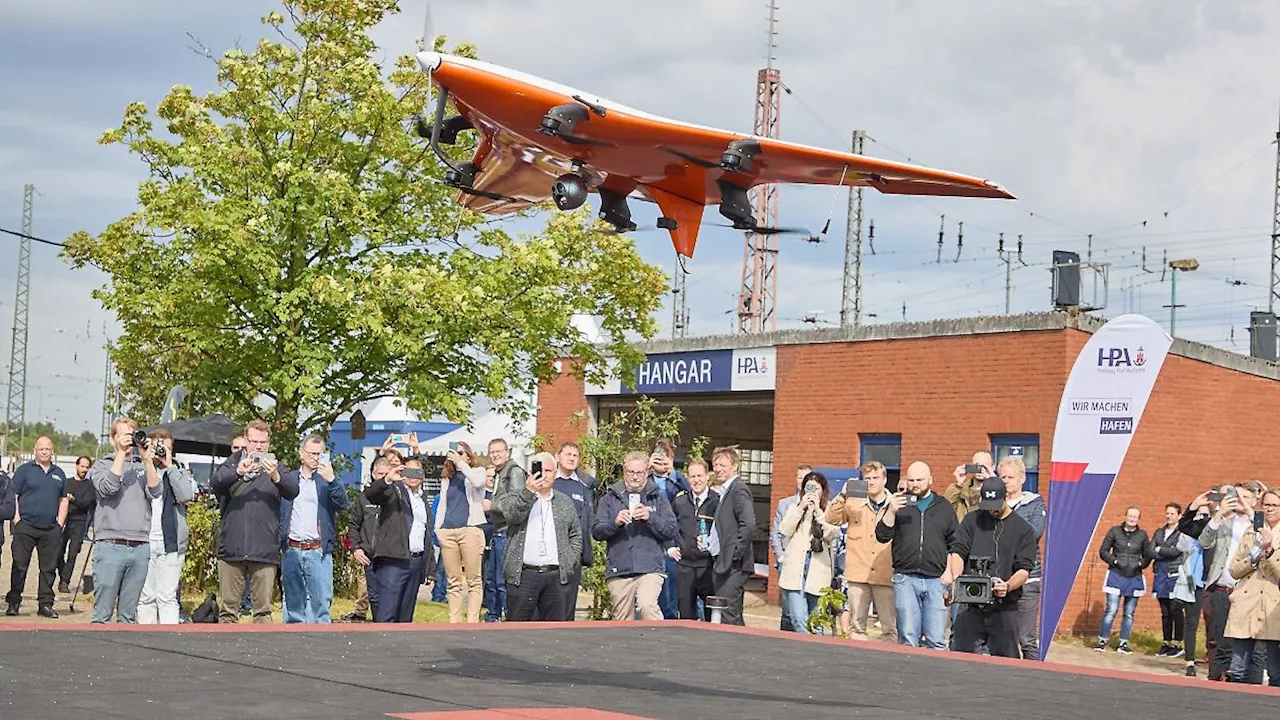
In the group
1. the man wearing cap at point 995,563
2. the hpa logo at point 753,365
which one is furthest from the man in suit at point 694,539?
the hpa logo at point 753,365

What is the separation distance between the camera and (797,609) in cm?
1405

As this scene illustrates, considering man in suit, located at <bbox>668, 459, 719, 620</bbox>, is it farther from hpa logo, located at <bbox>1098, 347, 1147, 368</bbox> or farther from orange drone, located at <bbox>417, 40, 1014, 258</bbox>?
orange drone, located at <bbox>417, 40, 1014, 258</bbox>

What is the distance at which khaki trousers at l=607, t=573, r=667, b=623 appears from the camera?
13430mm

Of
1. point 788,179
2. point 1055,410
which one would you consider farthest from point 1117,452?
point 1055,410

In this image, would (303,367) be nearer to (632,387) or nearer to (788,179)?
(632,387)

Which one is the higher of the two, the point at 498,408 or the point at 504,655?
the point at 498,408

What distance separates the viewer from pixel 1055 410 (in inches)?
789

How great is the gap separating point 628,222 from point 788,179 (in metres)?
1.07

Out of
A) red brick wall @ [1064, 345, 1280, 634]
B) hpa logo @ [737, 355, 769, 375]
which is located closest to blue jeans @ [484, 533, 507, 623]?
red brick wall @ [1064, 345, 1280, 634]

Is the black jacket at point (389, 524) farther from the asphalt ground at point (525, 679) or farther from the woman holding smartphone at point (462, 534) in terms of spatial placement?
the woman holding smartphone at point (462, 534)

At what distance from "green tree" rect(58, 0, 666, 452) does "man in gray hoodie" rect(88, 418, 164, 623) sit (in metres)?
5.44

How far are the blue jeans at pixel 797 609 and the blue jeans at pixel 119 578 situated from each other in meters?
5.74

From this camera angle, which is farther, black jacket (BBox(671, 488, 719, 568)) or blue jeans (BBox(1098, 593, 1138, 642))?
blue jeans (BBox(1098, 593, 1138, 642))

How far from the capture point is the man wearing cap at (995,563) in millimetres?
11711
